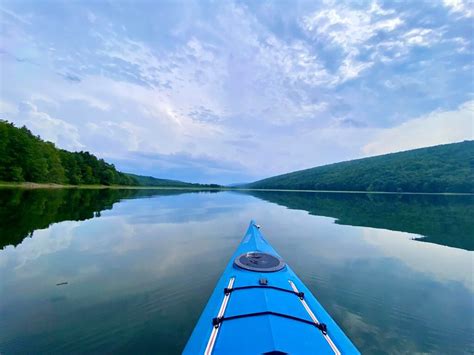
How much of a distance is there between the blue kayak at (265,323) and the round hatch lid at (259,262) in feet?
1.80

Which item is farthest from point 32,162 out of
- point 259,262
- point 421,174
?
point 421,174

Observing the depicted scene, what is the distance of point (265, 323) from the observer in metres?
4.38

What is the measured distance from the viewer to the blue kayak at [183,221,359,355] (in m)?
3.88

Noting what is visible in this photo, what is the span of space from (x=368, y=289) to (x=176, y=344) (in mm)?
7495

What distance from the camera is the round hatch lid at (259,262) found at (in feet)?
24.3

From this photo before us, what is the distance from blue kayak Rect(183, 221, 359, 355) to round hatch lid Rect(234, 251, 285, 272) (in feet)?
1.80

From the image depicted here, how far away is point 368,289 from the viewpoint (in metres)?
8.95

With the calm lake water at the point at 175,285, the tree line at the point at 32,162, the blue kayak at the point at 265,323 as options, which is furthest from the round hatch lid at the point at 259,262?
the tree line at the point at 32,162

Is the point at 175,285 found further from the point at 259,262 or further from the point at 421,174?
the point at 421,174

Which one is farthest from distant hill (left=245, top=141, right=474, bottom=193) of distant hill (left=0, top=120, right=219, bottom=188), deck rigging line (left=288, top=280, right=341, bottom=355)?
distant hill (left=0, top=120, right=219, bottom=188)

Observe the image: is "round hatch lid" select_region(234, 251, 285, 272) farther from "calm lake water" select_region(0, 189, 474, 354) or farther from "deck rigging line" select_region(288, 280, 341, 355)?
"calm lake water" select_region(0, 189, 474, 354)

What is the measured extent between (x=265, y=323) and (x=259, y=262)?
3.66 metres

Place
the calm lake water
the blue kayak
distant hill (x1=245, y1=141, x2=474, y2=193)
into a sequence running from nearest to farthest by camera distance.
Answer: the blue kayak < the calm lake water < distant hill (x1=245, y1=141, x2=474, y2=193)

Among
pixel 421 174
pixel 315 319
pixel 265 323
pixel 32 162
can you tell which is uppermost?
pixel 421 174
